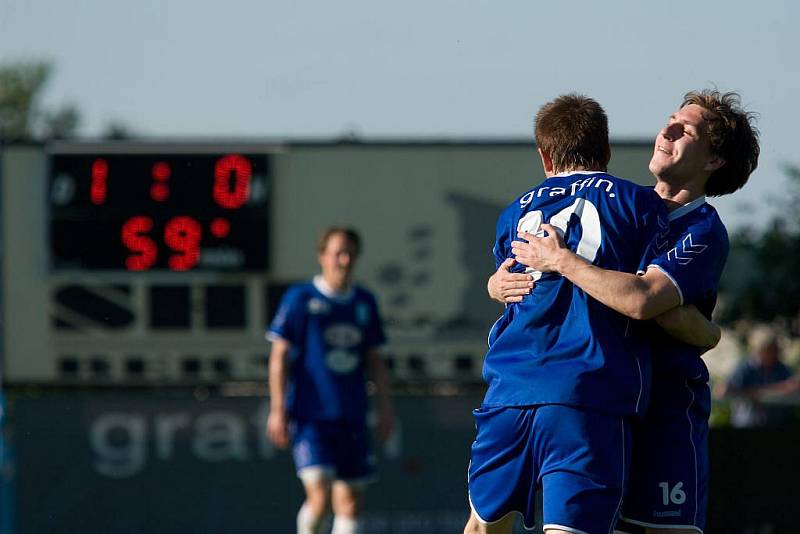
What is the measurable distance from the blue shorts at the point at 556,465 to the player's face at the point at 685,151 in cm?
77

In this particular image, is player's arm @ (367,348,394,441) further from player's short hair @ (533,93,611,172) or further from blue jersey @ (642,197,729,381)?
player's short hair @ (533,93,611,172)

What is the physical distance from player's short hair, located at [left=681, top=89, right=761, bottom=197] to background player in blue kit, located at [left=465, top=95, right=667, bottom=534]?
0.37 m

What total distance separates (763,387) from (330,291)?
5.27 m

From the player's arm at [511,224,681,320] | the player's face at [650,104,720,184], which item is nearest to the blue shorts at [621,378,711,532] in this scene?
the player's arm at [511,224,681,320]

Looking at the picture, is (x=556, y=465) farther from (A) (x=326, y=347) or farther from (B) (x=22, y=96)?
(B) (x=22, y=96)

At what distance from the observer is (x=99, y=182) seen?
10.7 meters

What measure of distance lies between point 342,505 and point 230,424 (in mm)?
1881

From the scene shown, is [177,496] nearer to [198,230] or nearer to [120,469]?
[120,469]

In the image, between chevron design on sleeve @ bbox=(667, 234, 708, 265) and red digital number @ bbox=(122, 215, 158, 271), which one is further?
red digital number @ bbox=(122, 215, 158, 271)

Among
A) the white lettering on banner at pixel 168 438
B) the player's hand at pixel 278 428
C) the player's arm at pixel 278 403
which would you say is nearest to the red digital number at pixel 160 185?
the white lettering on banner at pixel 168 438

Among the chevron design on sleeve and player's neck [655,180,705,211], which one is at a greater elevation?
player's neck [655,180,705,211]

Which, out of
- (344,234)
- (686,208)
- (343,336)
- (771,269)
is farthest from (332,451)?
(771,269)

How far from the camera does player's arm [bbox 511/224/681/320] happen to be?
12.8 feet

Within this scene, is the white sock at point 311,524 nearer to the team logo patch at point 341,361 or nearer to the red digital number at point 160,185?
the team logo patch at point 341,361
